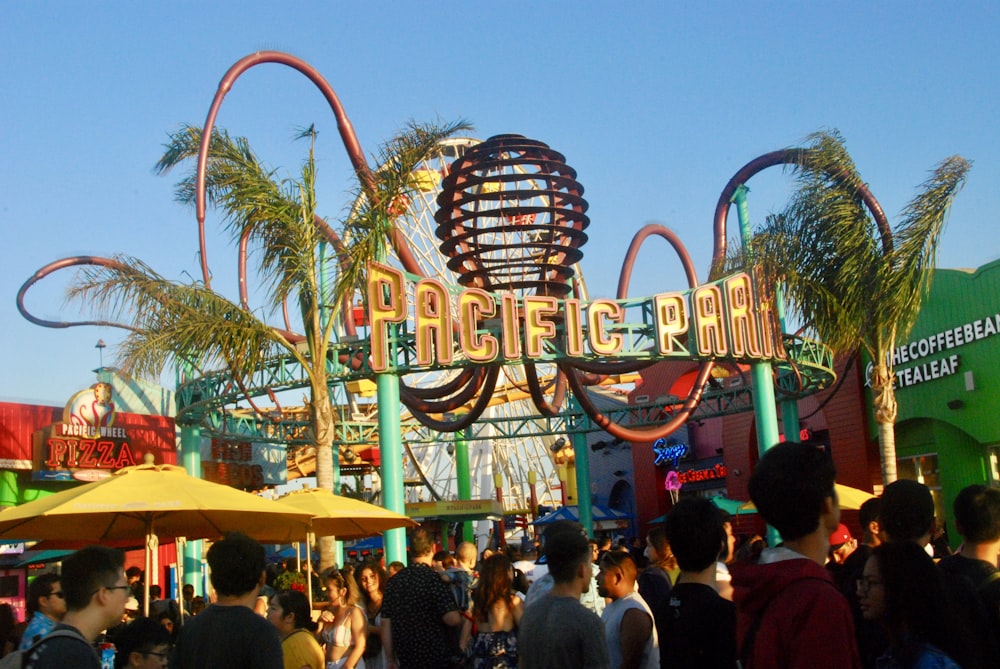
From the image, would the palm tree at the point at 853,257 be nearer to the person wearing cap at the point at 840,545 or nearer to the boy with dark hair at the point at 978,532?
the person wearing cap at the point at 840,545

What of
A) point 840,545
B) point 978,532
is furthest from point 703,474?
point 978,532

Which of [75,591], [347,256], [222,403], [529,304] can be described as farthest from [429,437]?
[75,591]

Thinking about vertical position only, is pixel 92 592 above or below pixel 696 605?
above

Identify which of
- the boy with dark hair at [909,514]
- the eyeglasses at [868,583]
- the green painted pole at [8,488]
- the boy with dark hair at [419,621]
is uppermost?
the green painted pole at [8,488]

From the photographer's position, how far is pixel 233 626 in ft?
16.1

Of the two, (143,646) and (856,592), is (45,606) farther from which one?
(856,592)

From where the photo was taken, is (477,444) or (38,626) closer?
(38,626)

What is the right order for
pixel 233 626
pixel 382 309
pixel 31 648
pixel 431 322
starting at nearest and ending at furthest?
pixel 31 648, pixel 233 626, pixel 382 309, pixel 431 322

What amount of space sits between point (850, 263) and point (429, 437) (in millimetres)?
19151

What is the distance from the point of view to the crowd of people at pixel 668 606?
132 inches

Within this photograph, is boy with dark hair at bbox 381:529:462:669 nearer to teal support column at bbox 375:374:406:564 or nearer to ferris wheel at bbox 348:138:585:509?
teal support column at bbox 375:374:406:564

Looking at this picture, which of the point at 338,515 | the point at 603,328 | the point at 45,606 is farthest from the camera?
the point at 603,328

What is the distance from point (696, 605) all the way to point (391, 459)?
1534cm

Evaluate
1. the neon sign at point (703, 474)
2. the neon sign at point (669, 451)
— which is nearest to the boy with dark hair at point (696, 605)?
the neon sign at point (703, 474)
